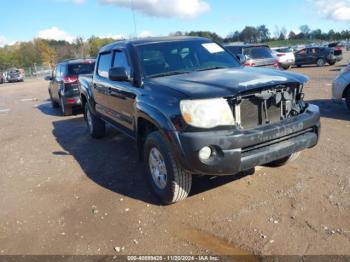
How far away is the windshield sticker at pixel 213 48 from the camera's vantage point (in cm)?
558

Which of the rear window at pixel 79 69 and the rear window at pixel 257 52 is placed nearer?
the rear window at pixel 79 69

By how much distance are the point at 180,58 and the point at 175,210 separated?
2076 millimetres

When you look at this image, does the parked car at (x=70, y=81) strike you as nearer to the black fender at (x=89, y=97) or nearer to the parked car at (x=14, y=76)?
the black fender at (x=89, y=97)

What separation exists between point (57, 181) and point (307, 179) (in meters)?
3.54

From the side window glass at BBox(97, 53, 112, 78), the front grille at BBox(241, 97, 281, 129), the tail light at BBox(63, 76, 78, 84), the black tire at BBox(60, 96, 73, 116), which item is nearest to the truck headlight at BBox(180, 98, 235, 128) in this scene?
the front grille at BBox(241, 97, 281, 129)

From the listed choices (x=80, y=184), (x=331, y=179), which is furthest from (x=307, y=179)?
(x=80, y=184)

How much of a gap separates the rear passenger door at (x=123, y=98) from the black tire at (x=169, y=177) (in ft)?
2.81

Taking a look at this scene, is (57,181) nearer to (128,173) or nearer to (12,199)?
(12,199)

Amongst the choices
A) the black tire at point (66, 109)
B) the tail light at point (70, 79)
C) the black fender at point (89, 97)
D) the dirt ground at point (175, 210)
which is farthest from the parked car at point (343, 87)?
the black tire at point (66, 109)

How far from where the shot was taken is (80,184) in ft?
17.9

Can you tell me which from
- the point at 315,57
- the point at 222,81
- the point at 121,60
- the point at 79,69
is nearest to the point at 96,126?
the point at 121,60

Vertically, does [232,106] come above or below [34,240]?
above

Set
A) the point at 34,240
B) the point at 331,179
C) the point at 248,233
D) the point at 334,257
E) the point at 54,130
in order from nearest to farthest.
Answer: the point at 334,257 → the point at 248,233 → the point at 34,240 → the point at 331,179 → the point at 54,130

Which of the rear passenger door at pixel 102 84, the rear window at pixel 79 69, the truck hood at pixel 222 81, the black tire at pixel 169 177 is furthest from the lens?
the rear window at pixel 79 69
